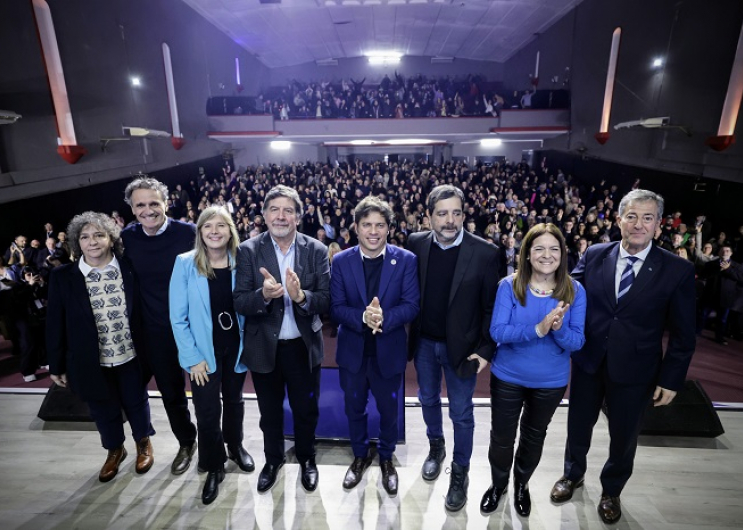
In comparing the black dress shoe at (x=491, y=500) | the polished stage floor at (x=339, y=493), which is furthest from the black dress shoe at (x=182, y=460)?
the black dress shoe at (x=491, y=500)

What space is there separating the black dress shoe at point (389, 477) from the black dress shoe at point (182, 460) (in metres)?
1.20

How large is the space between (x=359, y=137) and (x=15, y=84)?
10150 millimetres

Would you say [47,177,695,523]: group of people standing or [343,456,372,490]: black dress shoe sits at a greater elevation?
[47,177,695,523]: group of people standing

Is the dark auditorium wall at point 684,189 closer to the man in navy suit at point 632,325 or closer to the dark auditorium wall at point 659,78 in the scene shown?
the dark auditorium wall at point 659,78

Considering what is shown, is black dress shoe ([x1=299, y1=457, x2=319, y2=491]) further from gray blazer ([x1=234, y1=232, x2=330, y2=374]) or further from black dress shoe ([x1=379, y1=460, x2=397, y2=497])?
gray blazer ([x1=234, y1=232, x2=330, y2=374])

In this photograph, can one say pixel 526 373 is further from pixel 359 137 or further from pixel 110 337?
pixel 359 137

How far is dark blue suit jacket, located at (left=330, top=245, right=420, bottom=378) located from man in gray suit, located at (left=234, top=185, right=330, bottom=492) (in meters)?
0.09

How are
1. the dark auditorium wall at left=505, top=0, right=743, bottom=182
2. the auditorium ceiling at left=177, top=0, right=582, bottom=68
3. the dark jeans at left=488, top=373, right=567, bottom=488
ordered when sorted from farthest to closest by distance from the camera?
the auditorium ceiling at left=177, top=0, right=582, bottom=68 → the dark auditorium wall at left=505, top=0, right=743, bottom=182 → the dark jeans at left=488, top=373, right=567, bottom=488

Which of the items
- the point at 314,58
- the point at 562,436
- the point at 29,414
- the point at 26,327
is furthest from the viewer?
the point at 314,58

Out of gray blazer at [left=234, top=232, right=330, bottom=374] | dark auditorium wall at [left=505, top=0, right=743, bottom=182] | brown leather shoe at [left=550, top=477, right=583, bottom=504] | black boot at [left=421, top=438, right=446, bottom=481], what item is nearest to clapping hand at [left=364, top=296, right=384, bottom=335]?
gray blazer at [left=234, top=232, right=330, bottom=374]

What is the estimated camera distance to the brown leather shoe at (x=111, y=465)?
7.82 ft

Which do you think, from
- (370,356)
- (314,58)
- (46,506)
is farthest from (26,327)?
(314,58)

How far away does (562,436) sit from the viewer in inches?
106

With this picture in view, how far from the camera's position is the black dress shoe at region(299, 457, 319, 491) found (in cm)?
227
